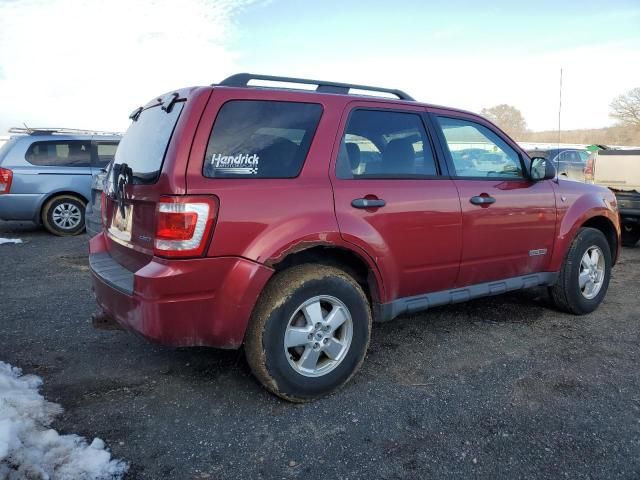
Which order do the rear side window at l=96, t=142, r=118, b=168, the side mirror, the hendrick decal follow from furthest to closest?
the rear side window at l=96, t=142, r=118, b=168
the side mirror
the hendrick decal

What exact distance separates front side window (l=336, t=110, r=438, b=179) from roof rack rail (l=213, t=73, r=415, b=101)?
0.71 ft

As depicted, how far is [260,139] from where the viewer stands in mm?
2867

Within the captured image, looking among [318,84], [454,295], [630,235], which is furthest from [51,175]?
[630,235]

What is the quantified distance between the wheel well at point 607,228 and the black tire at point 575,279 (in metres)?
0.14

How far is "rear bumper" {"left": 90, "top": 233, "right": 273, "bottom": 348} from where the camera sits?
8.43 feet

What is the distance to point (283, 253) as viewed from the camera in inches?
109

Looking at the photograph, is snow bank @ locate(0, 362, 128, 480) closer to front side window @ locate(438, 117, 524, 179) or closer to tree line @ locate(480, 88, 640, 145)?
front side window @ locate(438, 117, 524, 179)

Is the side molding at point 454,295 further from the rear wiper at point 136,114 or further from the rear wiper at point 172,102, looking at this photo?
the rear wiper at point 136,114

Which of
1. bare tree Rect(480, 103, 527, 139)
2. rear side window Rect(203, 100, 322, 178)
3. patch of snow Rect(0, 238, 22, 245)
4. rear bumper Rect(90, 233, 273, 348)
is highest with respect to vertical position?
bare tree Rect(480, 103, 527, 139)

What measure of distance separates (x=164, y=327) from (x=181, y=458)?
24.8 inches

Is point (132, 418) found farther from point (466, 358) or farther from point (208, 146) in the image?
point (466, 358)

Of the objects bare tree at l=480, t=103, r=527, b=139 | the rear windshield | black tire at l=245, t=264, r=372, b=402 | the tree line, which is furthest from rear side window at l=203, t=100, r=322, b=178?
bare tree at l=480, t=103, r=527, b=139

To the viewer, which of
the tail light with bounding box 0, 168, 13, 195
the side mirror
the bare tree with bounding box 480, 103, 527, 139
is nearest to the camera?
the side mirror

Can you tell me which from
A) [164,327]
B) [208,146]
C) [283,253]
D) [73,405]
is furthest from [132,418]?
[208,146]
